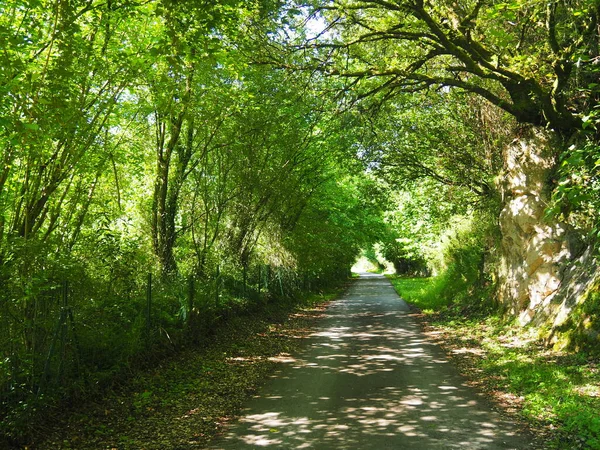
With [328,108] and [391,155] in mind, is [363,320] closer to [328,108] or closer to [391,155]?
[391,155]

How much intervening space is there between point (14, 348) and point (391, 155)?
1294cm

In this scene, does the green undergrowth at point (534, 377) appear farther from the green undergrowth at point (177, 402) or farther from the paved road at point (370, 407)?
the green undergrowth at point (177, 402)

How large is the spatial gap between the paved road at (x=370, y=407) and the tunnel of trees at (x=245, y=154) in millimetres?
2389

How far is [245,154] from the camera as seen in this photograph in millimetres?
13578

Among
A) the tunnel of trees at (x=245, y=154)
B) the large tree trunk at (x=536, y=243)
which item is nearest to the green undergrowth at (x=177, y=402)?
the tunnel of trees at (x=245, y=154)

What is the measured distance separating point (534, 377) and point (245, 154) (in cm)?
915

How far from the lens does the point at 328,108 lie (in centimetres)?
1156

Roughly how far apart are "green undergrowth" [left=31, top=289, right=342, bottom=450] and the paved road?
1.36ft

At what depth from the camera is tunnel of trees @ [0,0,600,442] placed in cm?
571

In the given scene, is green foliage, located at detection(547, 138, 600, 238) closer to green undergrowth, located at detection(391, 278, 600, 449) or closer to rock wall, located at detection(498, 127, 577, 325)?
rock wall, located at detection(498, 127, 577, 325)

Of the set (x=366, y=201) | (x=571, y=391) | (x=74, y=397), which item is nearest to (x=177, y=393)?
(x=74, y=397)

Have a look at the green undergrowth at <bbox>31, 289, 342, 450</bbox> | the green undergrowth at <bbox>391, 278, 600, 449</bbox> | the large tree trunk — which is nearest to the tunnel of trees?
the large tree trunk

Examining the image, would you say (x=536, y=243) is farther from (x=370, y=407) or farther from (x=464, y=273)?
(x=464, y=273)

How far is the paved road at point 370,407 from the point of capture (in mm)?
5316
